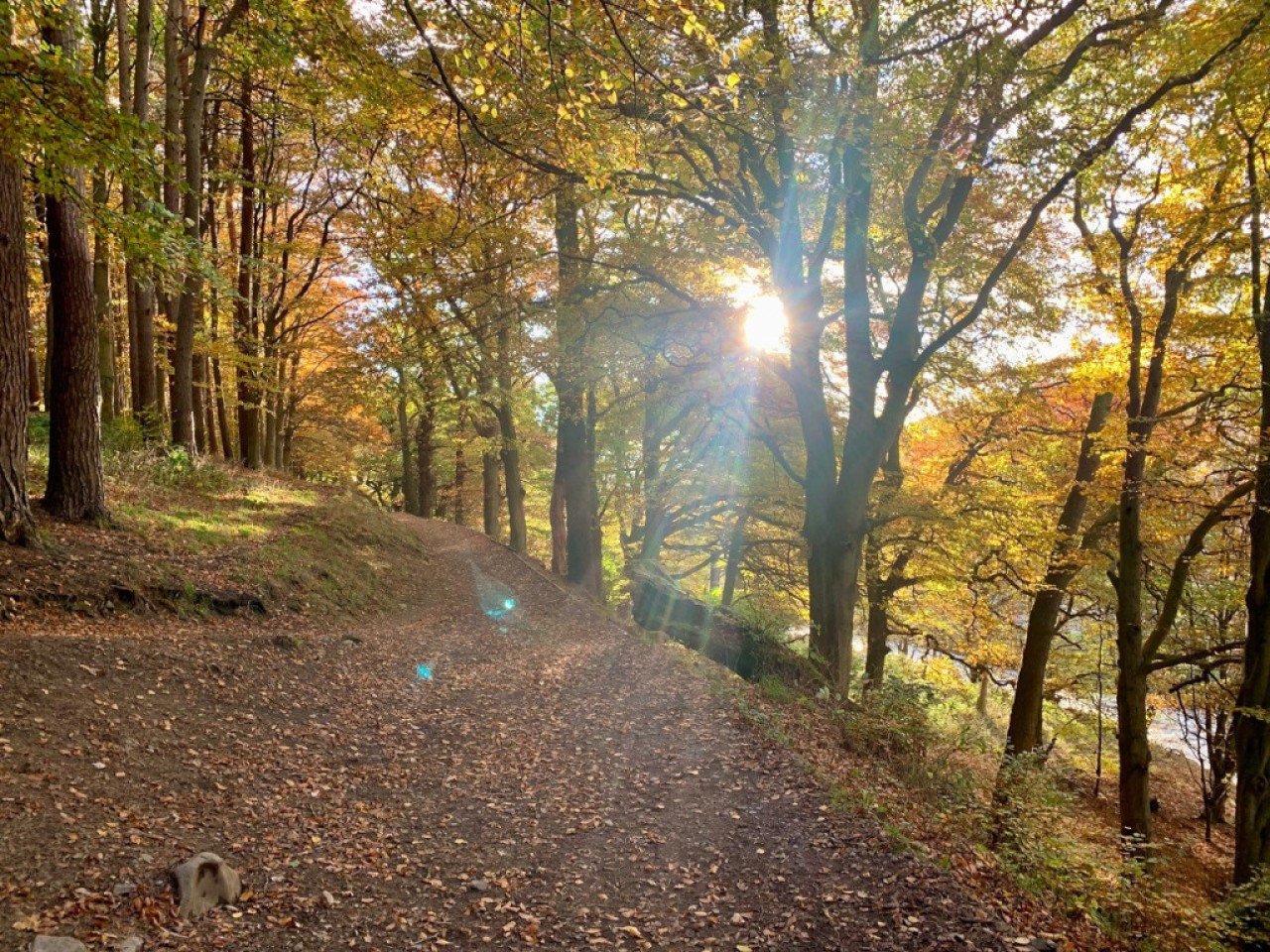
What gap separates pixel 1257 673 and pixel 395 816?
9.26m

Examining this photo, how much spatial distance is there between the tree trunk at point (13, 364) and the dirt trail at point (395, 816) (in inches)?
52.3

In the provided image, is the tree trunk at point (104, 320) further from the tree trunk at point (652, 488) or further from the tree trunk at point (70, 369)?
the tree trunk at point (652, 488)

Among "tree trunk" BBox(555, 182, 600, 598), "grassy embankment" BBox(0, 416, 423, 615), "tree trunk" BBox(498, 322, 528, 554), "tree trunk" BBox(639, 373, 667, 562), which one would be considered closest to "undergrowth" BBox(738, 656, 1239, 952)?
"grassy embankment" BBox(0, 416, 423, 615)

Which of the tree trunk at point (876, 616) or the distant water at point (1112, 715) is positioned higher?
the tree trunk at point (876, 616)

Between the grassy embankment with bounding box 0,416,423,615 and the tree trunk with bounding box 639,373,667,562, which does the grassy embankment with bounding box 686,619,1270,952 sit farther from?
the tree trunk with bounding box 639,373,667,562

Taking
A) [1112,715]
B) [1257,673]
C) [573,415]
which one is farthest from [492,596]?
[1112,715]

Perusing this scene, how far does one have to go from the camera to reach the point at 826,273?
522 inches

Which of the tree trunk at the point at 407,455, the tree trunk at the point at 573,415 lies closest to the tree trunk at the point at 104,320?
the tree trunk at the point at 573,415

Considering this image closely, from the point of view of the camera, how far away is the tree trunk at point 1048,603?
11.8 metres

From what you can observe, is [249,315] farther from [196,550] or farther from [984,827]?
[984,827]

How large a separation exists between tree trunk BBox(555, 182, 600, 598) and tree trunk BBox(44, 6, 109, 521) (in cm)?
604

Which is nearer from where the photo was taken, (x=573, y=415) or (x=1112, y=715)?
(x=573, y=415)

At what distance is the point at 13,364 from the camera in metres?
5.88

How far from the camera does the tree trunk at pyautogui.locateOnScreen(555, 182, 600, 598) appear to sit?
1122 centimetres
